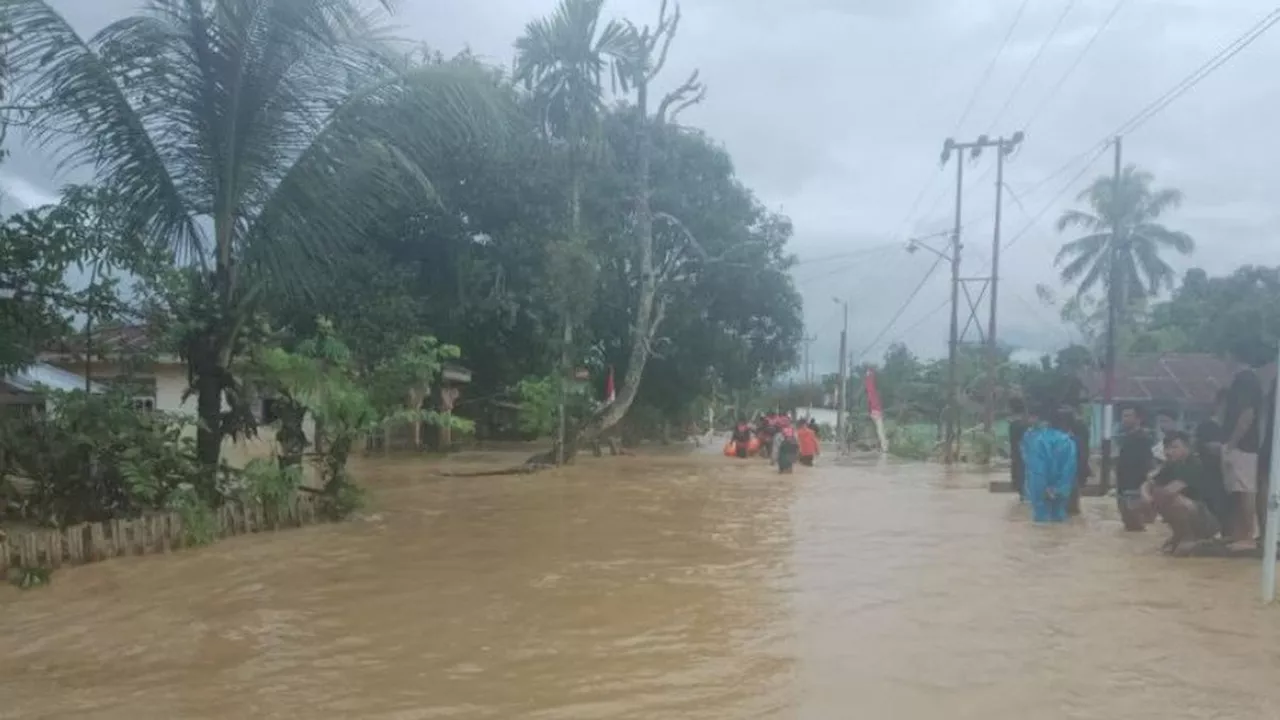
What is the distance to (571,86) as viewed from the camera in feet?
85.4

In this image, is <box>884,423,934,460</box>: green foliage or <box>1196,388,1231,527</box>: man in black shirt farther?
<box>884,423,934,460</box>: green foliage

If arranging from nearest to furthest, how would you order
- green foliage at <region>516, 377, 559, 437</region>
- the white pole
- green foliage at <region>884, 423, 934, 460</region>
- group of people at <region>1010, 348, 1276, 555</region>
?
the white pole, group of people at <region>1010, 348, 1276, 555</region>, green foliage at <region>516, 377, 559, 437</region>, green foliage at <region>884, 423, 934, 460</region>

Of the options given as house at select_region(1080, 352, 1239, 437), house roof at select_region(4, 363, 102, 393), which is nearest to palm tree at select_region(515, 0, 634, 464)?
house roof at select_region(4, 363, 102, 393)

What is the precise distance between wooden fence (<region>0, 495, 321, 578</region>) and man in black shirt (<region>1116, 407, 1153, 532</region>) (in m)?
9.66

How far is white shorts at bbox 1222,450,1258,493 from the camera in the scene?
966cm

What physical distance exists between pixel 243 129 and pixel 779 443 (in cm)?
1586

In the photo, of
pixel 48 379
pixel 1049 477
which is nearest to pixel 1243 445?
pixel 1049 477

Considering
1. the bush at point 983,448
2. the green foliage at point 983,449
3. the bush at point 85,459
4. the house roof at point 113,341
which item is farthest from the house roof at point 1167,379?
the bush at point 85,459

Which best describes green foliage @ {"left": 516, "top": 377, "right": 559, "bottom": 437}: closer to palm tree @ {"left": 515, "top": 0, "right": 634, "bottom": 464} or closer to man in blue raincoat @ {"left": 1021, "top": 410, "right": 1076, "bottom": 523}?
palm tree @ {"left": 515, "top": 0, "right": 634, "bottom": 464}

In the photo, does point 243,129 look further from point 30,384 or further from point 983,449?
point 983,449

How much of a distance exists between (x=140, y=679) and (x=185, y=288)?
21.0 ft

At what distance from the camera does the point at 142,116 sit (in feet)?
37.5

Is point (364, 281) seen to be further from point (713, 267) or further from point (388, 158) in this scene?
point (713, 267)

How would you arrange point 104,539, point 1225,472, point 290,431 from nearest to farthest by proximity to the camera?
point 104,539 < point 1225,472 < point 290,431
